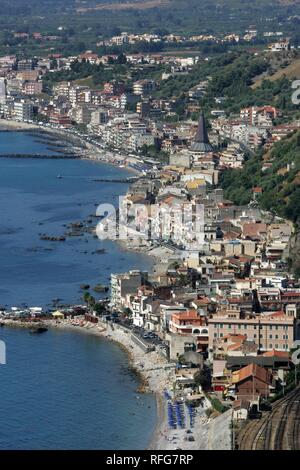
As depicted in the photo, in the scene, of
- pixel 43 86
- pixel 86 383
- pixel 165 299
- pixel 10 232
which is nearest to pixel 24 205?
pixel 10 232

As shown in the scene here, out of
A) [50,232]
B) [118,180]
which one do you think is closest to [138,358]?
[50,232]

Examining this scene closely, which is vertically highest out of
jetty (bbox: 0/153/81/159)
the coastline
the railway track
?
the railway track

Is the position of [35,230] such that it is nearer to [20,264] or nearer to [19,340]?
[20,264]

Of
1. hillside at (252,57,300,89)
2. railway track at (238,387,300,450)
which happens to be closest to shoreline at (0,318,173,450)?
railway track at (238,387,300,450)

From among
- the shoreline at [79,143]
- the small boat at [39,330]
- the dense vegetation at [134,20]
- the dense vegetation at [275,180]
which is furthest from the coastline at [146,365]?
the dense vegetation at [134,20]

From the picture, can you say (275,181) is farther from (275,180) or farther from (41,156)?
(41,156)

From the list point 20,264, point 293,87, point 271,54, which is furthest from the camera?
point 271,54

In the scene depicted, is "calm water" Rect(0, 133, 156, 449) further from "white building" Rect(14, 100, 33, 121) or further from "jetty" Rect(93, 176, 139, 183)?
"white building" Rect(14, 100, 33, 121)
